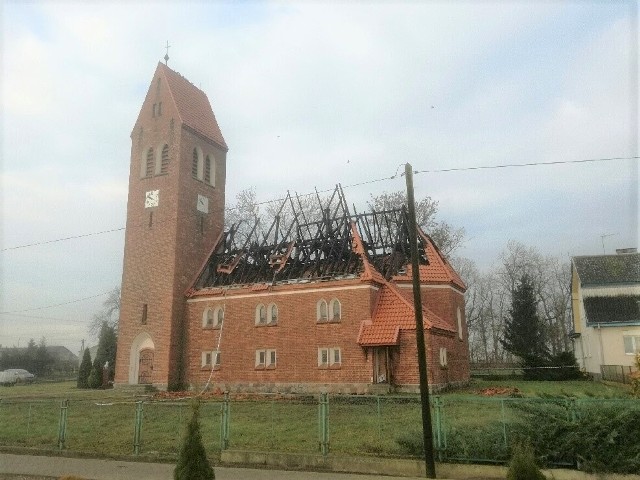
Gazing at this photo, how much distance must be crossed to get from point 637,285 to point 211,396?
100 feet

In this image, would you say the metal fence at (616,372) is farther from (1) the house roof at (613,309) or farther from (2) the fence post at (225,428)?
(2) the fence post at (225,428)

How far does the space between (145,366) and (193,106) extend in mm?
18773

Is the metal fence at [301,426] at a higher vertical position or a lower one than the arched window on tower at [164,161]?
lower

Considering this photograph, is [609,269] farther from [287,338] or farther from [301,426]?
[301,426]

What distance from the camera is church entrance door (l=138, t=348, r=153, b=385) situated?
32.2 meters

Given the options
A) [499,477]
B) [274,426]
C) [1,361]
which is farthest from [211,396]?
[1,361]

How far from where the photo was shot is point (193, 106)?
1497 inches

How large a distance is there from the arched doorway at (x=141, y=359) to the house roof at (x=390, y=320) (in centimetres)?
1434

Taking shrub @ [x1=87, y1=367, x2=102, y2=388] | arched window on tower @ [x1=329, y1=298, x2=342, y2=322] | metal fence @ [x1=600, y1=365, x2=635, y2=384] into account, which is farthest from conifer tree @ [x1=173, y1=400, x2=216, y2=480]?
shrub @ [x1=87, y1=367, x2=102, y2=388]

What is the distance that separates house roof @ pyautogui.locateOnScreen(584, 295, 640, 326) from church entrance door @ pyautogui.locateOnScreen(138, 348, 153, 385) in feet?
97.6

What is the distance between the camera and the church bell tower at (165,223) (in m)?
32.5

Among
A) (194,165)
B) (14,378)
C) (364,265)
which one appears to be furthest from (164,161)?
(14,378)

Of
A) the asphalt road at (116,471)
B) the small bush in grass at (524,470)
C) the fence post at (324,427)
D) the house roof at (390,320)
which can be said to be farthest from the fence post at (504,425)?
the house roof at (390,320)

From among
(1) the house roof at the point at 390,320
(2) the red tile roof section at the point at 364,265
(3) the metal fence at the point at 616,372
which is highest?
(2) the red tile roof section at the point at 364,265
